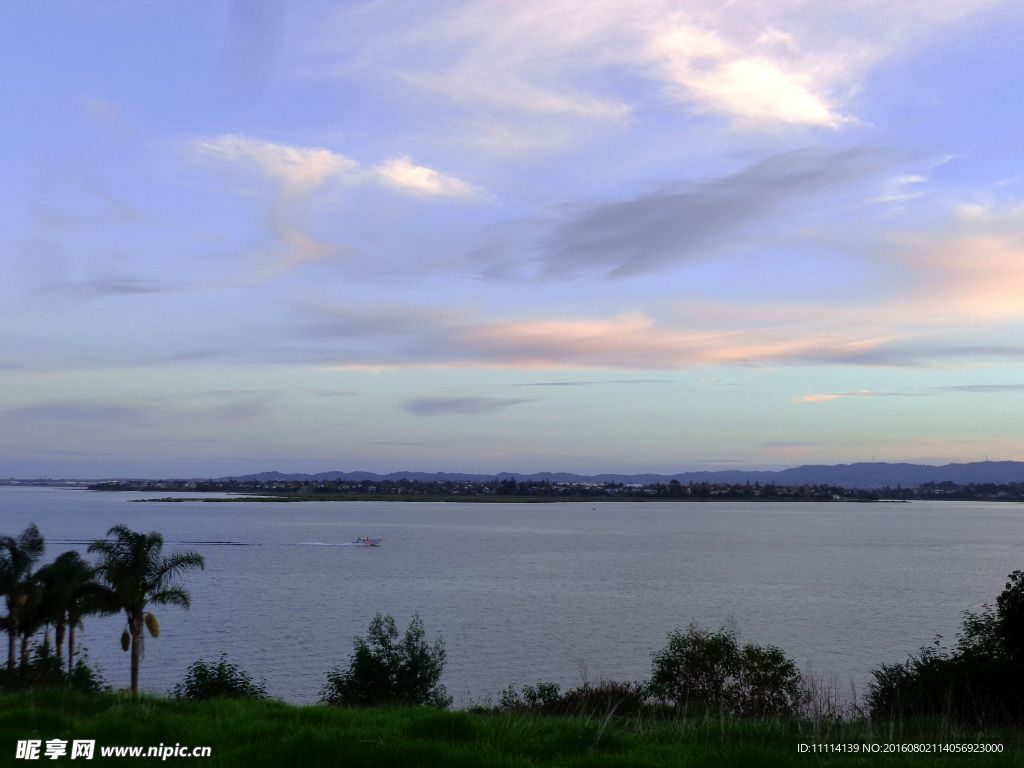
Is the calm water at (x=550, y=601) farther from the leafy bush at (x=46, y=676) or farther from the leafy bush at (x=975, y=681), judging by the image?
the leafy bush at (x=46, y=676)

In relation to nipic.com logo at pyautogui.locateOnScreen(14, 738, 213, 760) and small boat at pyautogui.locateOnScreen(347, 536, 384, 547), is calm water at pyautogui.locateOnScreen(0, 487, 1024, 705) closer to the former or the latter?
small boat at pyautogui.locateOnScreen(347, 536, 384, 547)

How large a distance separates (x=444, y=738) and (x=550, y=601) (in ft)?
221

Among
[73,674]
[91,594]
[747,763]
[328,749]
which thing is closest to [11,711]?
[328,749]

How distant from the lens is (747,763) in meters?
10.7

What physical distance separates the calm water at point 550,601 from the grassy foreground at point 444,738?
10177 mm

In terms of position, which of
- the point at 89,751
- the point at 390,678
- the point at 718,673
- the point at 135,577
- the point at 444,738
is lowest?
the point at 390,678

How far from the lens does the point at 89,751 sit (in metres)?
11.2

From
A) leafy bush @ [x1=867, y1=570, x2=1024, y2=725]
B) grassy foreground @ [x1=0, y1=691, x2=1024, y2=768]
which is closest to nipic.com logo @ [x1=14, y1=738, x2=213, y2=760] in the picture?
grassy foreground @ [x1=0, y1=691, x2=1024, y2=768]

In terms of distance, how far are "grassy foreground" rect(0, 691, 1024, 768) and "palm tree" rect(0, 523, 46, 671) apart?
27233 mm

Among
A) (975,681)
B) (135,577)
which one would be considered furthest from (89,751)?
(135,577)

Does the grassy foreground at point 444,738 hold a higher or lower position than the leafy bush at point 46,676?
higher

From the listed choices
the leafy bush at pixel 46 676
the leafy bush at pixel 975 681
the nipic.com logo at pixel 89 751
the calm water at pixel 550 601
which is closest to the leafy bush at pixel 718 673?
the calm water at pixel 550 601

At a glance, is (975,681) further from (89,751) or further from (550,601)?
(550,601)

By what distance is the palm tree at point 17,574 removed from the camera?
38.3 meters
